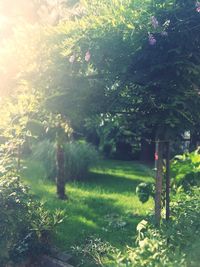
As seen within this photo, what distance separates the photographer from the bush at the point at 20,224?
168 inches

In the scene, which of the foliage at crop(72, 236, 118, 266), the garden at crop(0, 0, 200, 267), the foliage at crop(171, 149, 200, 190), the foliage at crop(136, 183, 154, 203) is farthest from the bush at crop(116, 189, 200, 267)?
the foliage at crop(136, 183, 154, 203)

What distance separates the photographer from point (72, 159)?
10.9 meters

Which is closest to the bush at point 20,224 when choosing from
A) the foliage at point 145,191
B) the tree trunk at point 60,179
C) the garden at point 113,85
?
the garden at point 113,85

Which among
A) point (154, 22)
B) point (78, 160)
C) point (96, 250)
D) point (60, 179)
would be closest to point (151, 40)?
point (154, 22)

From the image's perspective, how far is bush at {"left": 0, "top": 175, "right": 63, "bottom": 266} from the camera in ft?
14.0

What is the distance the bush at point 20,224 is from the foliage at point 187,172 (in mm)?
1702

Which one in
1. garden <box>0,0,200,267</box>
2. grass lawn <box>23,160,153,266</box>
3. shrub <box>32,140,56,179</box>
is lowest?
grass lawn <box>23,160,153,266</box>

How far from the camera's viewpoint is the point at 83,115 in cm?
377

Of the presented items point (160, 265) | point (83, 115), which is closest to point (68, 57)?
point (83, 115)

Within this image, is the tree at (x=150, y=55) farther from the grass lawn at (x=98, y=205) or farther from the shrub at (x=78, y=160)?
the shrub at (x=78, y=160)

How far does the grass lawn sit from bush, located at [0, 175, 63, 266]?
35 centimetres

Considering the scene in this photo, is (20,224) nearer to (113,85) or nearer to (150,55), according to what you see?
(113,85)

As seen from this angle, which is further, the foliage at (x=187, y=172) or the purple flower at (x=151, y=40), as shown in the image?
the foliage at (x=187, y=172)

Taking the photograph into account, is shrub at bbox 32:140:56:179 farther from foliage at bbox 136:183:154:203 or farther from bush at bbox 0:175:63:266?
bush at bbox 0:175:63:266
